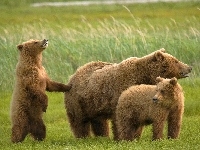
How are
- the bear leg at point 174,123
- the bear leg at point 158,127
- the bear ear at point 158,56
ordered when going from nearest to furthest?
the bear leg at point 158,127, the bear leg at point 174,123, the bear ear at point 158,56

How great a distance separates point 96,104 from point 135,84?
2.34 ft

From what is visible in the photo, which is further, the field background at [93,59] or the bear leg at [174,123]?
the field background at [93,59]

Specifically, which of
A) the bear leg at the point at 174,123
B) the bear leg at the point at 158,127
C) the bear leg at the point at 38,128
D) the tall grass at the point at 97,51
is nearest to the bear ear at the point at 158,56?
the bear leg at the point at 174,123

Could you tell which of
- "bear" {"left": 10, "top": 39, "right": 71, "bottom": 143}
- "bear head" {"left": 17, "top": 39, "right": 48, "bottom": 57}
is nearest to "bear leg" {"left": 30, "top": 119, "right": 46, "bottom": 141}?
"bear" {"left": 10, "top": 39, "right": 71, "bottom": 143}

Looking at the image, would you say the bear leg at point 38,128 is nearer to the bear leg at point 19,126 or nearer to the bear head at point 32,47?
the bear leg at point 19,126

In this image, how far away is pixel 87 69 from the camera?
12906 mm

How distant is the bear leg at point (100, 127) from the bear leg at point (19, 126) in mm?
1109

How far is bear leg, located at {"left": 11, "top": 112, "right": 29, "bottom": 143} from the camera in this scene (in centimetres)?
1242

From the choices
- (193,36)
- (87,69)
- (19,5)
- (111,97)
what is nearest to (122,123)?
(111,97)

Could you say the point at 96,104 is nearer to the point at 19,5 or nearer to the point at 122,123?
the point at 122,123

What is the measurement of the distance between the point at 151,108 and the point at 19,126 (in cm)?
213

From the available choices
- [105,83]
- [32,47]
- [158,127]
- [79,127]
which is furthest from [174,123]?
[32,47]

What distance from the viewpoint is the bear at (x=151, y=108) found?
37.3ft

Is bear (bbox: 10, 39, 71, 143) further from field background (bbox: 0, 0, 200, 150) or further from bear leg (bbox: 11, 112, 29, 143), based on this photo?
field background (bbox: 0, 0, 200, 150)
